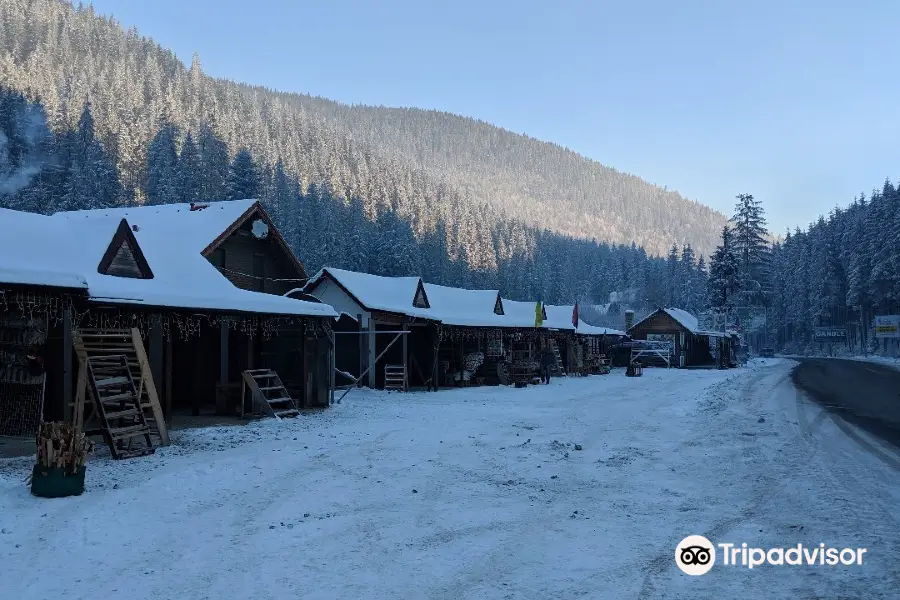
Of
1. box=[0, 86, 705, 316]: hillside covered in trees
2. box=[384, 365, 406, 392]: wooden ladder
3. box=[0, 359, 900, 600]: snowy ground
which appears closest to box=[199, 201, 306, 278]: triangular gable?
box=[384, 365, 406, 392]: wooden ladder

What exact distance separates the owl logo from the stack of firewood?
26.1 feet

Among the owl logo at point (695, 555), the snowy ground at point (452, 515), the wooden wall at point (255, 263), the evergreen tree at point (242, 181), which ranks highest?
the evergreen tree at point (242, 181)

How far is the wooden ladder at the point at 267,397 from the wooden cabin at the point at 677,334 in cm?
4347

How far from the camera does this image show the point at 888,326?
66.0m

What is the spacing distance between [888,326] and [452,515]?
239 feet

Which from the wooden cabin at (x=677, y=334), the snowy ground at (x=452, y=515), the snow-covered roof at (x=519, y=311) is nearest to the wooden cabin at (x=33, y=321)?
the snowy ground at (x=452, y=515)

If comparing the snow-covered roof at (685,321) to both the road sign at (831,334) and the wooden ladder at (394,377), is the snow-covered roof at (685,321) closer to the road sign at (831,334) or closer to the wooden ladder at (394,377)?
the wooden ladder at (394,377)

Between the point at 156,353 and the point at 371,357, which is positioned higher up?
the point at 156,353

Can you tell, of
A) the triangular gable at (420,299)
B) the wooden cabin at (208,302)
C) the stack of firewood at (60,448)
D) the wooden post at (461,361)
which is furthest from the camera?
the triangular gable at (420,299)

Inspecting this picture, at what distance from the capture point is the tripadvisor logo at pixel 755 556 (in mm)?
6320

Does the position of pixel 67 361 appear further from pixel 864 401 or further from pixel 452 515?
pixel 864 401

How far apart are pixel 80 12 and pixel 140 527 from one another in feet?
676

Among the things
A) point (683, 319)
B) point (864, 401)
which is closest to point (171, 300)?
point (864, 401)

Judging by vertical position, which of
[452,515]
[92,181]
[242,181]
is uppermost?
[92,181]
